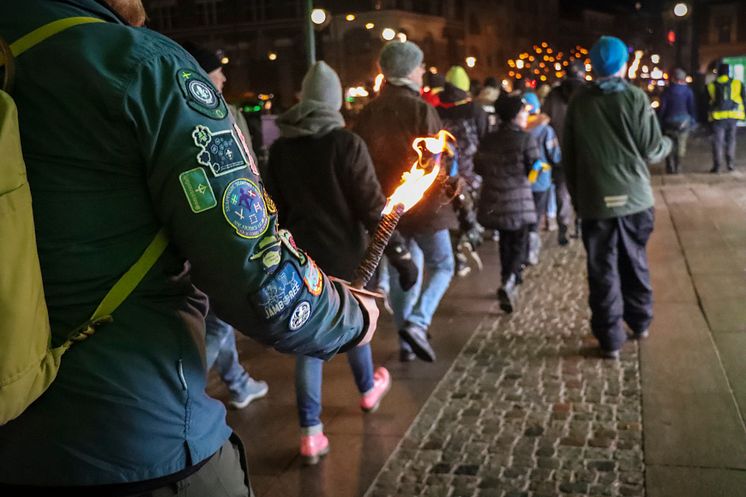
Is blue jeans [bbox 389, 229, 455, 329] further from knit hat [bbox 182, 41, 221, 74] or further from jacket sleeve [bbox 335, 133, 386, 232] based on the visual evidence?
knit hat [bbox 182, 41, 221, 74]

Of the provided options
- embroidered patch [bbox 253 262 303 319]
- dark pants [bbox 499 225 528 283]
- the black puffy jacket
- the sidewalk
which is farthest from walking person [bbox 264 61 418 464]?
dark pants [bbox 499 225 528 283]

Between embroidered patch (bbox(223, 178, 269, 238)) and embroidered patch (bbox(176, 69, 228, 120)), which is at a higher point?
embroidered patch (bbox(176, 69, 228, 120))

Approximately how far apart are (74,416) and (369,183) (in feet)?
9.63

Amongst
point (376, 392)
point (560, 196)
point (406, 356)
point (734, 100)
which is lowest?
point (406, 356)

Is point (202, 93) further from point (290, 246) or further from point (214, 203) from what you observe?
point (290, 246)

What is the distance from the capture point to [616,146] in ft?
18.3

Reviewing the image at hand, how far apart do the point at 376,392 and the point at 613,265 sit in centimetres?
197

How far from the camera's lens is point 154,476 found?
1649 millimetres

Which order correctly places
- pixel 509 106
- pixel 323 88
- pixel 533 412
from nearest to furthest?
pixel 323 88 < pixel 533 412 < pixel 509 106

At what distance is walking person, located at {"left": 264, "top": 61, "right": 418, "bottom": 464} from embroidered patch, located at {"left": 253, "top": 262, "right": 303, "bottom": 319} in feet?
8.89

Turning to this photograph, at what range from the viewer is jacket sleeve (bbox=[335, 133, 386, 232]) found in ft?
14.3

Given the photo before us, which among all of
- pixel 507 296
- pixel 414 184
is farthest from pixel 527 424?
pixel 414 184

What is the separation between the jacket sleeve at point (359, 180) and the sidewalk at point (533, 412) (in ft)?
4.26

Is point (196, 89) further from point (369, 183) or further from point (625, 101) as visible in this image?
point (625, 101)
